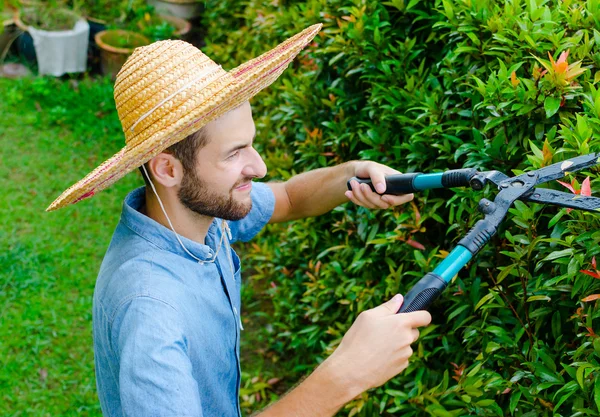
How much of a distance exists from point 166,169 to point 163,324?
1.61ft

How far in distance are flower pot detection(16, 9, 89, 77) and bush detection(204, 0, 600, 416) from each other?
3474 millimetres

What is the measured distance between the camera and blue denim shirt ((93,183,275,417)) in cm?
175

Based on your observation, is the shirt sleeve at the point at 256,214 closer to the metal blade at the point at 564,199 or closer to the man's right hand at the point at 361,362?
the man's right hand at the point at 361,362

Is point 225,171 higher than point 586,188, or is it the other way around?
point 586,188

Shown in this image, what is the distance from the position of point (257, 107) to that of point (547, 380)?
3196mm

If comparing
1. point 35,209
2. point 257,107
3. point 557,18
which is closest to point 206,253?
point 557,18

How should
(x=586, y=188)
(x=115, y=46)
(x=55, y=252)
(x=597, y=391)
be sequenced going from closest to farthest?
(x=597, y=391), (x=586, y=188), (x=55, y=252), (x=115, y=46)

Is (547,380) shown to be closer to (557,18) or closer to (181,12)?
(557,18)

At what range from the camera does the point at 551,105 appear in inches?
83.8

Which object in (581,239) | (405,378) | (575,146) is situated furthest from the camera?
(405,378)

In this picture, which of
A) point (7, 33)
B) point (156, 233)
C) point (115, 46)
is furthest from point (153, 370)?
point (7, 33)

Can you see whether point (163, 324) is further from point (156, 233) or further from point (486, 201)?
point (486, 201)

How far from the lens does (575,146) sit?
200 cm

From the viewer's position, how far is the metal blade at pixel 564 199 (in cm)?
174
